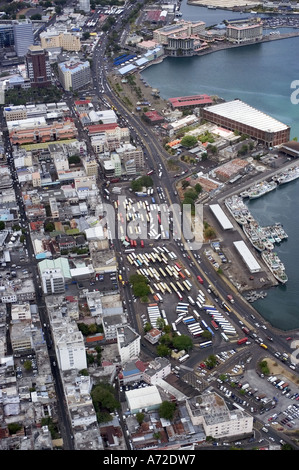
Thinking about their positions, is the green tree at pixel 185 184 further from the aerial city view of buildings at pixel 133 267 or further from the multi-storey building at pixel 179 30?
the multi-storey building at pixel 179 30

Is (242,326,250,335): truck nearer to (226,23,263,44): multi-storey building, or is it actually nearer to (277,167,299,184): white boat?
(277,167,299,184): white boat

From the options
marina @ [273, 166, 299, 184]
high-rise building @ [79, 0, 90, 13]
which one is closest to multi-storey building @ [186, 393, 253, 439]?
marina @ [273, 166, 299, 184]

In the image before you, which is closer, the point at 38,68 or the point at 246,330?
the point at 246,330

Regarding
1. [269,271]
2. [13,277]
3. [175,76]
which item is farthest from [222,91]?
[13,277]

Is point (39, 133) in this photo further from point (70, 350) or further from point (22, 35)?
point (70, 350)

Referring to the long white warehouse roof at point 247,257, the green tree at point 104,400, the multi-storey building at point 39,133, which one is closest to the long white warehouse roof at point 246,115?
the multi-storey building at point 39,133

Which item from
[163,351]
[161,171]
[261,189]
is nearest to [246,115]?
[261,189]

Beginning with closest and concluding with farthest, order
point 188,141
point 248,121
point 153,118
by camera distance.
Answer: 1. point 188,141
2. point 248,121
3. point 153,118
